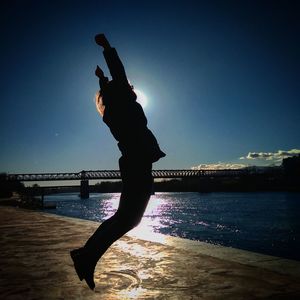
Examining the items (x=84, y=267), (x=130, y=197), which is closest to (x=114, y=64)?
(x=130, y=197)

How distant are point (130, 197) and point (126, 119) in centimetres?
61

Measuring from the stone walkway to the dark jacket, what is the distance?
1388 mm

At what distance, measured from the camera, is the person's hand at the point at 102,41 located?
2.59 meters

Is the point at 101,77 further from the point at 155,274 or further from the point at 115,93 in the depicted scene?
the point at 155,274

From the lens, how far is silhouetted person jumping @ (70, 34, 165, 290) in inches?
97.3

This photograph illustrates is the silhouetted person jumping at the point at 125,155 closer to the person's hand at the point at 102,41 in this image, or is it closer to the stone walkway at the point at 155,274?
the person's hand at the point at 102,41

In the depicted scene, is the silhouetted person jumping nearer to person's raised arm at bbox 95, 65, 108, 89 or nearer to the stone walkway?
person's raised arm at bbox 95, 65, 108, 89

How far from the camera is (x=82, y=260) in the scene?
2.60 metres

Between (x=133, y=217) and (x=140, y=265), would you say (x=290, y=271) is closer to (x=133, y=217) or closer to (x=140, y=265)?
(x=140, y=265)

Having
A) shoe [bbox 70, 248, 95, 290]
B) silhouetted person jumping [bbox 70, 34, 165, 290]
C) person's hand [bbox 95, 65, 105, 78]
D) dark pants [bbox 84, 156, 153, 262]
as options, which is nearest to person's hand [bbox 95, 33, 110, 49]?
silhouetted person jumping [bbox 70, 34, 165, 290]

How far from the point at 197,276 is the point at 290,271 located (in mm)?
1056

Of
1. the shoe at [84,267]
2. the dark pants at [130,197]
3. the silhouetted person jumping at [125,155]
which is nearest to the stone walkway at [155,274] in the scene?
the shoe at [84,267]

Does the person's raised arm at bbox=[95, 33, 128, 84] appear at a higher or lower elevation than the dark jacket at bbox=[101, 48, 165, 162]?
higher

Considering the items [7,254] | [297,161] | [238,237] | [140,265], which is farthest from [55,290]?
[297,161]
